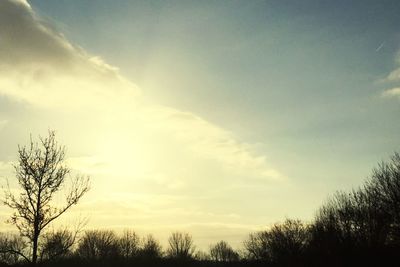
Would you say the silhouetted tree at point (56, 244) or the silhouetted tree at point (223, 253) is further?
the silhouetted tree at point (223, 253)

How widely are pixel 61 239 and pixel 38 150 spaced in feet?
16.1

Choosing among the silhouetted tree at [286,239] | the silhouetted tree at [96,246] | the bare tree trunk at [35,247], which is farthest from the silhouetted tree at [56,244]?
the silhouetted tree at [96,246]

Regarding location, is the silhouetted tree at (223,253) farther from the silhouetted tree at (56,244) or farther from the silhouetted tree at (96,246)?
the silhouetted tree at (56,244)

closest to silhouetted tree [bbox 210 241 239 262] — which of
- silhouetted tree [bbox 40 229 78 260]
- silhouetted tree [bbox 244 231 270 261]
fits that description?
silhouetted tree [bbox 244 231 270 261]

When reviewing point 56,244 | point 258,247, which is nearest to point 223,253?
point 258,247

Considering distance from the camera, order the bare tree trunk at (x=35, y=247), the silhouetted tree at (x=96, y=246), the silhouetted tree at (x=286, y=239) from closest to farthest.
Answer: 1. the bare tree trunk at (x=35, y=247)
2. the silhouetted tree at (x=286, y=239)
3. the silhouetted tree at (x=96, y=246)

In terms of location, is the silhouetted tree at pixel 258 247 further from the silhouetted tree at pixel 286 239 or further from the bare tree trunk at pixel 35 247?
the bare tree trunk at pixel 35 247

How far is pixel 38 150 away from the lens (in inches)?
783

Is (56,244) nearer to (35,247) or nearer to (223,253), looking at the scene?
(35,247)

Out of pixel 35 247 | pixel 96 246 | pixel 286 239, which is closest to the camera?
pixel 35 247

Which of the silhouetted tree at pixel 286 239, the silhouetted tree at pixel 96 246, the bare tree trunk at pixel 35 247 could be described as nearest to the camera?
the bare tree trunk at pixel 35 247

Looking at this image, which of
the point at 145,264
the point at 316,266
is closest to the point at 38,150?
the point at 316,266

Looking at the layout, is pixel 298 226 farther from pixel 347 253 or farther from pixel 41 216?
pixel 41 216

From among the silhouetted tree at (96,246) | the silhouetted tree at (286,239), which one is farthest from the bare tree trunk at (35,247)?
the silhouetted tree at (96,246)
